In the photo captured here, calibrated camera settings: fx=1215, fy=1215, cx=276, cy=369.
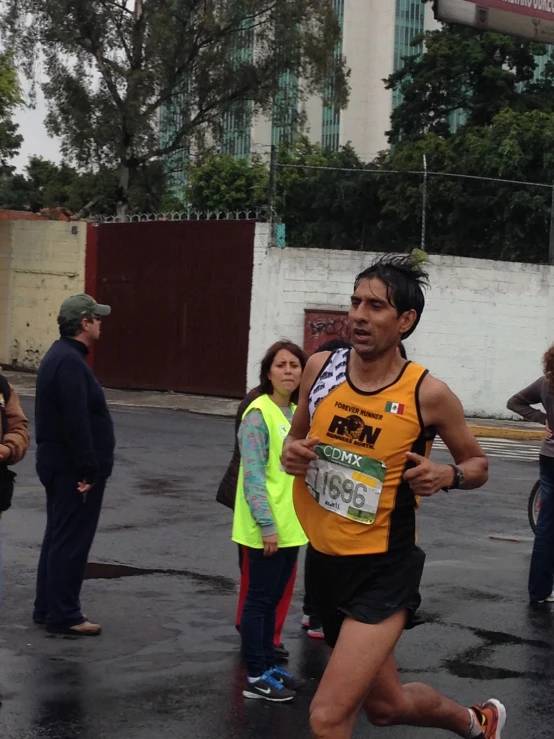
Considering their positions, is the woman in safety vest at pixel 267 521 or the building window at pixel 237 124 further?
the building window at pixel 237 124

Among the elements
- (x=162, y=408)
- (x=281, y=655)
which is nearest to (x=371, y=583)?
(x=281, y=655)

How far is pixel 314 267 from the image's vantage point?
21.7 m

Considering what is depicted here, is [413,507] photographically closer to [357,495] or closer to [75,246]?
[357,495]

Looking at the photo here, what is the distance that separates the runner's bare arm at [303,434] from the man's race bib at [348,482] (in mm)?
66

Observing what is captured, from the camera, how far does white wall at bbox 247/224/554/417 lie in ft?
Answer: 71.1

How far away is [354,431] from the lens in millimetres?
4113

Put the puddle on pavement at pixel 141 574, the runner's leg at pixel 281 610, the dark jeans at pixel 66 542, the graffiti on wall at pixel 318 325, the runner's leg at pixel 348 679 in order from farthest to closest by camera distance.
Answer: the graffiti on wall at pixel 318 325
the puddle on pavement at pixel 141 574
the dark jeans at pixel 66 542
the runner's leg at pixel 281 610
the runner's leg at pixel 348 679

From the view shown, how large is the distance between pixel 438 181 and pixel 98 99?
46.4ft

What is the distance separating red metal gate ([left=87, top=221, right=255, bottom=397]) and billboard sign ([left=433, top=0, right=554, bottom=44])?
7.86 metres

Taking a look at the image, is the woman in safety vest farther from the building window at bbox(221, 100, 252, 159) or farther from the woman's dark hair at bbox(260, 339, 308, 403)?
the building window at bbox(221, 100, 252, 159)

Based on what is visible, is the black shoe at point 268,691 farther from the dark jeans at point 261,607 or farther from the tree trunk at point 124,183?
the tree trunk at point 124,183

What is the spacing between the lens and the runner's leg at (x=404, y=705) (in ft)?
13.8

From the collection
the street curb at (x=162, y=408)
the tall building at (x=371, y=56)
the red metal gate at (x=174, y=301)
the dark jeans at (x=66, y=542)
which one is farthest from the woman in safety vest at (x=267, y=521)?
the tall building at (x=371, y=56)

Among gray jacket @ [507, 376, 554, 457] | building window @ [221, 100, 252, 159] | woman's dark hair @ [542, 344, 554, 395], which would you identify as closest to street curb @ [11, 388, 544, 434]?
gray jacket @ [507, 376, 554, 457]
